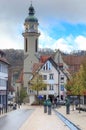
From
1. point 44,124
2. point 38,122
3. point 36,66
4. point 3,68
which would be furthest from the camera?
point 36,66

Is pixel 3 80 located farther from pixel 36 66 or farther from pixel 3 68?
pixel 36 66

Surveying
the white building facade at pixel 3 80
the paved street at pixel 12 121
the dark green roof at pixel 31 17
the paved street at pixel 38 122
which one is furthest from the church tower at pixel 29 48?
the paved street at pixel 38 122

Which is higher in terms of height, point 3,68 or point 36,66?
point 36,66

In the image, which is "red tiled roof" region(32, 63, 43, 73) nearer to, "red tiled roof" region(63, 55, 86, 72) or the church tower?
the church tower

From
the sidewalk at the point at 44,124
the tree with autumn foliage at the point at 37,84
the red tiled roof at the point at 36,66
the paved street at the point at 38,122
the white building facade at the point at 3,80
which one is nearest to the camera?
the sidewalk at the point at 44,124

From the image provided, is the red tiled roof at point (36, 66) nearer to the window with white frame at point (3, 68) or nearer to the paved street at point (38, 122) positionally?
the window with white frame at point (3, 68)

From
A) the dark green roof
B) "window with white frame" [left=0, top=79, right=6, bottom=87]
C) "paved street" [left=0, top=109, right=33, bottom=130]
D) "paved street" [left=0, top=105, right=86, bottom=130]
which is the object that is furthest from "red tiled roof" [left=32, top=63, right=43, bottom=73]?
"paved street" [left=0, top=105, right=86, bottom=130]

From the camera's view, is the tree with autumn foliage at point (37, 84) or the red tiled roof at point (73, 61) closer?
the tree with autumn foliage at point (37, 84)

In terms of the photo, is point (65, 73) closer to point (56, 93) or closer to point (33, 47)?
point (56, 93)

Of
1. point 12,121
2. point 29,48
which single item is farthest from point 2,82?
point 29,48

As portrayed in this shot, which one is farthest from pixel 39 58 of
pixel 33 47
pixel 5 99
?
pixel 5 99

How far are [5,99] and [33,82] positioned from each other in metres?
34.8

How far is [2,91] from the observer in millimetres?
98438

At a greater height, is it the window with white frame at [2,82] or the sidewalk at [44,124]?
the window with white frame at [2,82]
